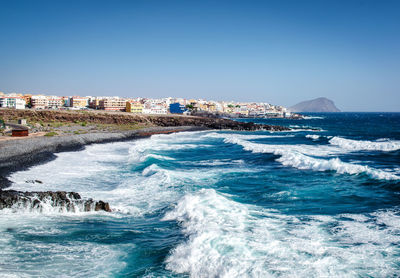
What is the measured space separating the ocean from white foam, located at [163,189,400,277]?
30mm

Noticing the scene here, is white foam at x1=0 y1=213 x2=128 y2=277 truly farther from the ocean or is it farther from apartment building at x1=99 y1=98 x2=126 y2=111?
apartment building at x1=99 y1=98 x2=126 y2=111

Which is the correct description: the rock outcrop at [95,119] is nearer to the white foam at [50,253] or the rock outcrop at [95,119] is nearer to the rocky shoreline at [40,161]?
the rocky shoreline at [40,161]

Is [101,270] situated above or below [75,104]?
below

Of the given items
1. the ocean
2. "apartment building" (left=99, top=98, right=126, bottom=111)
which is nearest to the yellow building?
"apartment building" (left=99, top=98, right=126, bottom=111)

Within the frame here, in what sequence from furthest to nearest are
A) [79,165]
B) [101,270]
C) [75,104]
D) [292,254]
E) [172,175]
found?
[75,104] < [79,165] < [172,175] < [292,254] < [101,270]

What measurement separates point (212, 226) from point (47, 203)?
21.2 ft

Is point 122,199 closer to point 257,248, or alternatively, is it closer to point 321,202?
point 257,248

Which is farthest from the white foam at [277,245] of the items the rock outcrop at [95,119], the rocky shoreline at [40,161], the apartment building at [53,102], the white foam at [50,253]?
the apartment building at [53,102]

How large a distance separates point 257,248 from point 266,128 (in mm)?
61853

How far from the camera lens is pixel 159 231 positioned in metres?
10.1

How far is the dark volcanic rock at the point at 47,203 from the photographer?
11.7 m

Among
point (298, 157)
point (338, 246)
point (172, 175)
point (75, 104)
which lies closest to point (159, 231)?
point (338, 246)

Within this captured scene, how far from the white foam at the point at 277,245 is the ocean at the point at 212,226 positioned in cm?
3

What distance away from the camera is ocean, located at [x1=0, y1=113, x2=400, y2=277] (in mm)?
7582
